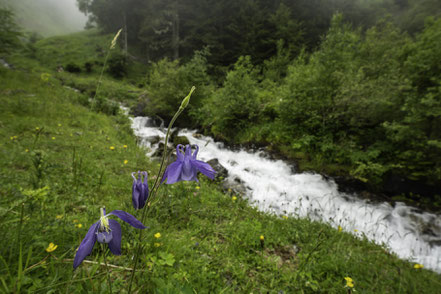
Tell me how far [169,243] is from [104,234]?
1.33 meters

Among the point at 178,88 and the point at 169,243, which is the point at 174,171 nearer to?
the point at 169,243

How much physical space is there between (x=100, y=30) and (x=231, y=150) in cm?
3961

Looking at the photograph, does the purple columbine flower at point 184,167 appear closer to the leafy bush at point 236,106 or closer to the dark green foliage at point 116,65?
the leafy bush at point 236,106

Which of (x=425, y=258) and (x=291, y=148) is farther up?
(x=291, y=148)

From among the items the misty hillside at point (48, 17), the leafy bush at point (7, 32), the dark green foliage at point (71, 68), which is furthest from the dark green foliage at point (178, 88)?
A: the misty hillside at point (48, 17)

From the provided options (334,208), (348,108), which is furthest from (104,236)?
(348,108)

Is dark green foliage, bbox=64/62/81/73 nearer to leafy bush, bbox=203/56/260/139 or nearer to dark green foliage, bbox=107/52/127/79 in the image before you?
dark green foliage, bbox=107/52/127/79

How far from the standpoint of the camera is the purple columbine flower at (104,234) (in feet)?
2.15

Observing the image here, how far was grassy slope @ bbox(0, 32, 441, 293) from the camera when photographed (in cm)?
122

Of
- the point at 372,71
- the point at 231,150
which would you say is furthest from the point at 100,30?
the point at 372,71

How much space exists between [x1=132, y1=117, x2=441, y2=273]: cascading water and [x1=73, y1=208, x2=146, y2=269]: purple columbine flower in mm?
2219

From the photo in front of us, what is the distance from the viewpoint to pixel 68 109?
6.30 m

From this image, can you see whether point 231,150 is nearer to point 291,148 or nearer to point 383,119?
point 291,148

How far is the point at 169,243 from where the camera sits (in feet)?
6.14
